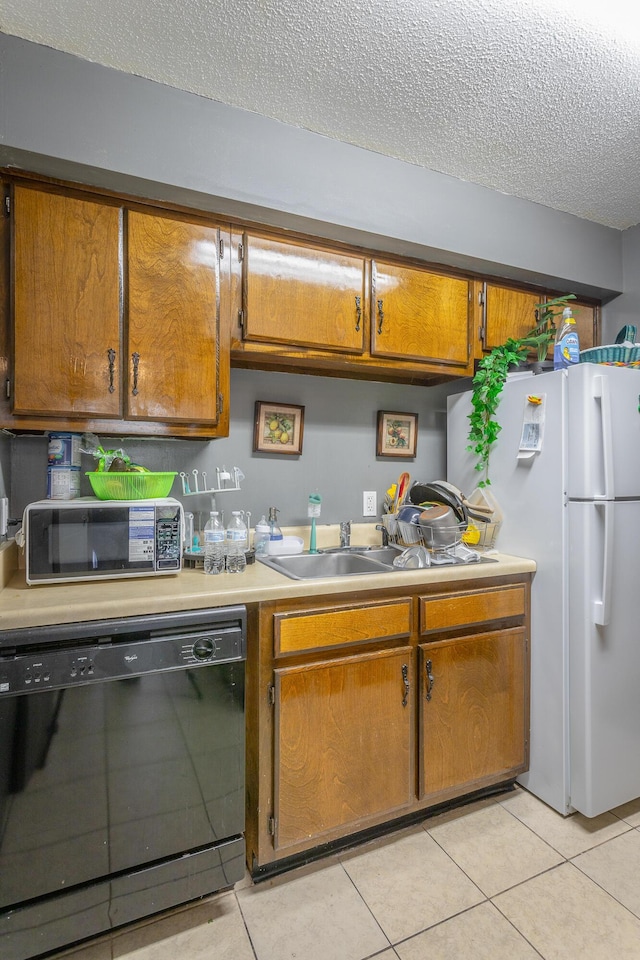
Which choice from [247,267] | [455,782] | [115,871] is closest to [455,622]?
[455,782]

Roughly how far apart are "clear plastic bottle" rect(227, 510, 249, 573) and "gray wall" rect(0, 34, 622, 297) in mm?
1148

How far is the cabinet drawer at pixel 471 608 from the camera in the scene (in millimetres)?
1752

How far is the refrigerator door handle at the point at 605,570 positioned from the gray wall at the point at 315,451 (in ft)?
3.10

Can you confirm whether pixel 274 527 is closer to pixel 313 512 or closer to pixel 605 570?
pixel 313 512

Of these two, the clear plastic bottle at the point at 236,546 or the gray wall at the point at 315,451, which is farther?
the gray wall at the point at 315,451

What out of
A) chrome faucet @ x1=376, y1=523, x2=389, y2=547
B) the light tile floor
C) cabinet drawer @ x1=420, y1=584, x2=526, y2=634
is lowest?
the light tile floor

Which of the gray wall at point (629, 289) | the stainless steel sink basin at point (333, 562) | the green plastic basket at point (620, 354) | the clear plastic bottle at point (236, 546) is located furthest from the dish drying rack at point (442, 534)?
the gray wall at point (629, 289)

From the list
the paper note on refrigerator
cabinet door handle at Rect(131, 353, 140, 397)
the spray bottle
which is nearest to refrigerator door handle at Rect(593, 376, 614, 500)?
the paper note on refrigerator

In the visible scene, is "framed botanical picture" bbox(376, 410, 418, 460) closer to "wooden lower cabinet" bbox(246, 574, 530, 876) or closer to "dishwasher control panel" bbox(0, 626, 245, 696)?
"wooden lower cabinet" bbox(246, 574, 530, 876)

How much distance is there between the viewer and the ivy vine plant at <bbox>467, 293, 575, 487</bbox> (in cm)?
217

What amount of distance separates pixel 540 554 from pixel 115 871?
1.75 metres

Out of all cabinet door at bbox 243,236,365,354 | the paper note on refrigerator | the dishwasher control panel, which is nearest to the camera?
the dishwasher control panel

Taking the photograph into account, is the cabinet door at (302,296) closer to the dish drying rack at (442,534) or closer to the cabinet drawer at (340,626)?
the dish drying rack at (442,534)

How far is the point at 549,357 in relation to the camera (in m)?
Answer: 2.38
